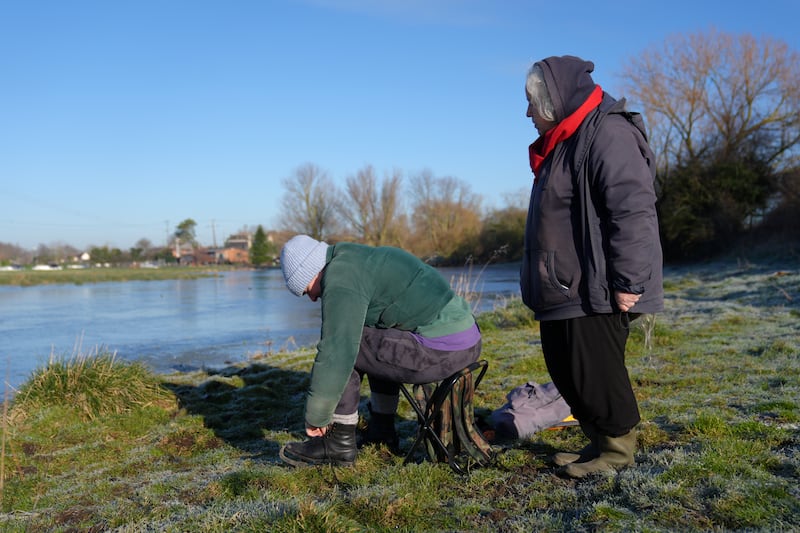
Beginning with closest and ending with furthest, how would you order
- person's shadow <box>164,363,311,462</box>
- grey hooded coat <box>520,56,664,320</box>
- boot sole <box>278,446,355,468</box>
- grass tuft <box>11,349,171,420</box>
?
grey hooded coat <box>520,56,664,320</box> → boot sole <box>278,446,355,468</box> → person's shadow <box>164,363,311,462</box> → grass tuft <box>11,349,171,420</box>

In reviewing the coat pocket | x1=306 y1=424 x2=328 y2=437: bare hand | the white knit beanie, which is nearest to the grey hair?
the coat pocket

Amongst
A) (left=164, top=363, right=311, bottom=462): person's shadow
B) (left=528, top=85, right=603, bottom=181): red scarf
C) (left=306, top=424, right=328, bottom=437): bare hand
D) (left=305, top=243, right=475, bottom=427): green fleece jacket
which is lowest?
(left=164, top=363, right=311, bottom=462): person's shadow

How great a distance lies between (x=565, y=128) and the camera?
280 cm

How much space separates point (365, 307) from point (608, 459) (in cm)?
138

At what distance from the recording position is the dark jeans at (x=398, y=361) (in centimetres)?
324

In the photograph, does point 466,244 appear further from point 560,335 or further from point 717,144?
point 560,335

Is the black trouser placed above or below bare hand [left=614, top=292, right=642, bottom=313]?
below

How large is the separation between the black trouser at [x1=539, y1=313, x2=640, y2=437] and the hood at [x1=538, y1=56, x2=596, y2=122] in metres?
0.97

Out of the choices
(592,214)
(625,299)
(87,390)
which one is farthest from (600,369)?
(87,390)

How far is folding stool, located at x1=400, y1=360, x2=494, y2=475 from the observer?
3221mm

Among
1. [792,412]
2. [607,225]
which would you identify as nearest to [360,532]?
[607,225]

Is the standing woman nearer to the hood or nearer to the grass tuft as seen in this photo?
the hood

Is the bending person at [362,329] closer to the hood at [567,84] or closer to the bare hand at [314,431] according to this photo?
the bare hand at [314,431]

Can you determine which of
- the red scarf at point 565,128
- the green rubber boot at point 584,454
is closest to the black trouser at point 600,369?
the green rubber boot at point 584,454
